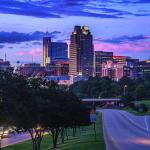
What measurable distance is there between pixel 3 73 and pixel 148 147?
2065 centimetres

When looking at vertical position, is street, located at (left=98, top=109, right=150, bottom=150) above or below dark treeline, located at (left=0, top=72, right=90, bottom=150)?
below

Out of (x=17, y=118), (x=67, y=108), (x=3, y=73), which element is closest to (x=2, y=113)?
(x=17, y=118)

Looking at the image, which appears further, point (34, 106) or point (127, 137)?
point (127, 137)

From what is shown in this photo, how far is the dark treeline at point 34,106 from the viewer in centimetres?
3178

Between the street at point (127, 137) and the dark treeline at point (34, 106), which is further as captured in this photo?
the street at point (127, 137)

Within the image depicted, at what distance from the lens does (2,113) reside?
31.0 meters

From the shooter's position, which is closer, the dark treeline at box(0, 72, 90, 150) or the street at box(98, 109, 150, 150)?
the dark treeline at box(0, 72, 90, 150)

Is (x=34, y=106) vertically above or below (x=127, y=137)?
above

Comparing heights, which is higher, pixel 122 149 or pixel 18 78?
pixel 18 78

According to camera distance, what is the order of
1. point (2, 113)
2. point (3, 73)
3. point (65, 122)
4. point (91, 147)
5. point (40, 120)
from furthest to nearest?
1. point (65, 122)
2. point (91, 147)
3. point (40, 120)
4. point (3, 73)
5. point (2, 113)

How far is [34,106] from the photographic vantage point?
38250mm

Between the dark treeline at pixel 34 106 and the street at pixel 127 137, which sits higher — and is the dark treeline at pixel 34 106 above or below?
above

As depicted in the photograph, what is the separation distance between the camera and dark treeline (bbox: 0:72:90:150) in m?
31.8

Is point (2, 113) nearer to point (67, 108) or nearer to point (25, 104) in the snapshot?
point (25, 104)
